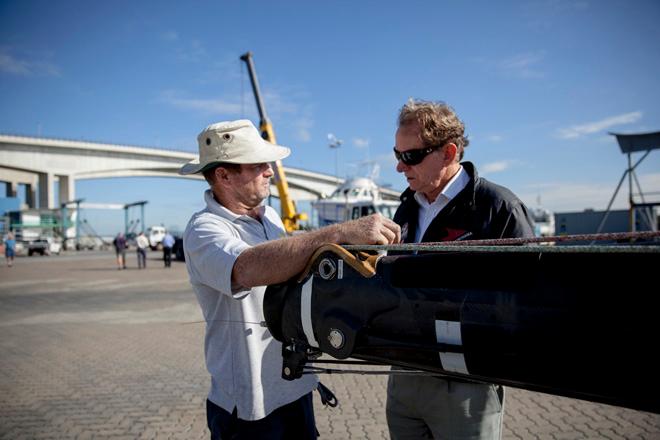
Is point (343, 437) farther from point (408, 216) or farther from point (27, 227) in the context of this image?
point (27, 227)

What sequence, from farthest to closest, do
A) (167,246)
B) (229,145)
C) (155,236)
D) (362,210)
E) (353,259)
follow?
(155,236)
(167,246)
(362,210)
(229,145)
(353,259)

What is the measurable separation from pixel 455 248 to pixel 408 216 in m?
1.26

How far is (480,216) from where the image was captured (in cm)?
191

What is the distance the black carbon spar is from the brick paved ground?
50.3 inches

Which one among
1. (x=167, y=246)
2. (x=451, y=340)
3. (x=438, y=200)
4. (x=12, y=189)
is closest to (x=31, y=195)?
(x=12, y=189)

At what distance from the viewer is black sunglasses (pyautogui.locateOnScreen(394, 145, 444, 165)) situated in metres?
2.08

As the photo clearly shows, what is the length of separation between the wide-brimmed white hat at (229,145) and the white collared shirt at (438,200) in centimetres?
85

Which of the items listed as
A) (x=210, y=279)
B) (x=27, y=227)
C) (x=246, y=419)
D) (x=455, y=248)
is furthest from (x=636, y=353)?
(x=27, y=227)

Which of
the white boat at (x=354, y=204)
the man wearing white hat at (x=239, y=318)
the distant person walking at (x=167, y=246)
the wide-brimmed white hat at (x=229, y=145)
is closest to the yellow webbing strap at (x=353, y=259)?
the man wearing white hat at (x=239, y=318)

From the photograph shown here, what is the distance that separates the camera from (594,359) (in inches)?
32.3

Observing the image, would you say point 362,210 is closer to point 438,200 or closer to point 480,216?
point 438,200

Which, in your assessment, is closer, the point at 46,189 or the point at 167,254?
the point at 167,254

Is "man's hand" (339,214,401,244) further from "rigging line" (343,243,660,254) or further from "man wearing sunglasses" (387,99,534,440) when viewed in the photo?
"man wearing sunglasses" (387,99,534,440)

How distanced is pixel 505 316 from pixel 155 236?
50664 millimetres
